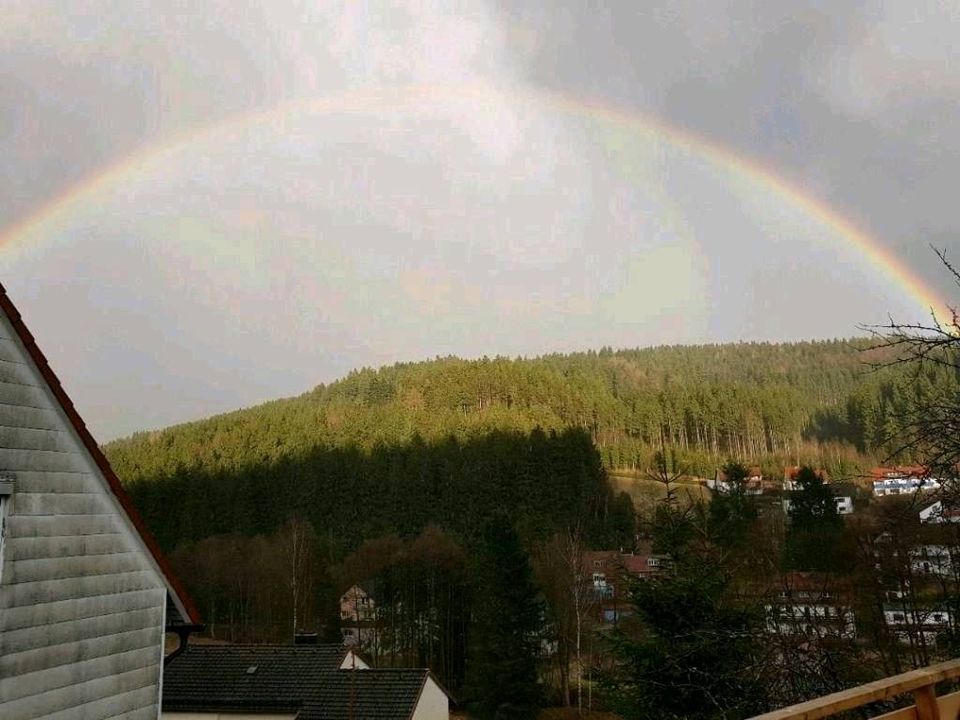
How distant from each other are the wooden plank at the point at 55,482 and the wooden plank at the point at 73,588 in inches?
32.7

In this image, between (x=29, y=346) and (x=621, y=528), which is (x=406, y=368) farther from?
(x=29, y=346)

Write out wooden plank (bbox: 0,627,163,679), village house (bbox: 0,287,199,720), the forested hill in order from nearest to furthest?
wooden plank (bbox: 0,627,163,679) → village house (bbox: 0,287,199,720) → the forested hill

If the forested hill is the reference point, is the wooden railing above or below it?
below

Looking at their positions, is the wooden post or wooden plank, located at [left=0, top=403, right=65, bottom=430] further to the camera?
wooden plank, located at [left=0, top=403, right=65, bottom=430]

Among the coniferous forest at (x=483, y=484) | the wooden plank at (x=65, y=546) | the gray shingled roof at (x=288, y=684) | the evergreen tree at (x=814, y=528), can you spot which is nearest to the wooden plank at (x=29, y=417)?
the wooden plank at (x=65, y=546)

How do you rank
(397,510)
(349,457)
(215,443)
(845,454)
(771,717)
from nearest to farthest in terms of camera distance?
(771,717) → (397,510) → (349,457) → (215,443) → (845,454)

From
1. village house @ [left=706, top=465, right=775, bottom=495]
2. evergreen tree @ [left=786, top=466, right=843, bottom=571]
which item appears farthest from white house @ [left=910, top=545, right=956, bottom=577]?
village house @ [left=706, top=465, right=775, bottom=495]

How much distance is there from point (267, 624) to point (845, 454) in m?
104

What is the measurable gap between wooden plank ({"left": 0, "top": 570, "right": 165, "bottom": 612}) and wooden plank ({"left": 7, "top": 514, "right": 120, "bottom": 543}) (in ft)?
1.41

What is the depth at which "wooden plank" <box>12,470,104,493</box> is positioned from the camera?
6640mm

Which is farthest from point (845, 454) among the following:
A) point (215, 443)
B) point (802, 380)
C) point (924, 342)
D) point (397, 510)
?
point (924, 342)

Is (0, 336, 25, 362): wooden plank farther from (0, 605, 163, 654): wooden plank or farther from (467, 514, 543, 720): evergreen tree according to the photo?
(467, 514, 543, 720): evergreen tree

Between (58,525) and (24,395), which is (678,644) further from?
(24,395)

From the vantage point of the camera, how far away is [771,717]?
2.49 meters
